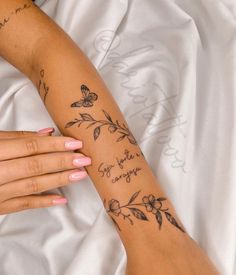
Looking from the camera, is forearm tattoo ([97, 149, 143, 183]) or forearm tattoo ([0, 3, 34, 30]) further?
forearm tattoo ([0, 3, 34, 30])

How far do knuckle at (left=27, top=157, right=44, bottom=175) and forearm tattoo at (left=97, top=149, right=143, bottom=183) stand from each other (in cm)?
12

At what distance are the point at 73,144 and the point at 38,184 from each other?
0.12 m

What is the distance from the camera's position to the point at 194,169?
2.85ft

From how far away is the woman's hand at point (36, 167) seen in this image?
82 centimetres

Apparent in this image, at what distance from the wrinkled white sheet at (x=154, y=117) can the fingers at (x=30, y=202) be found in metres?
0.02

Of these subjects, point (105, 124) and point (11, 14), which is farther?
point (11, 14)

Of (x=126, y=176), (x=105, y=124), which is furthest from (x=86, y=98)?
(x=126, y=176)

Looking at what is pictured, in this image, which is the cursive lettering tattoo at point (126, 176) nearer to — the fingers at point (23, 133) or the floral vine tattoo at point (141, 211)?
the floral vine tattoo at point (141, 211)

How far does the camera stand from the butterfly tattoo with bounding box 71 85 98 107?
0.83m

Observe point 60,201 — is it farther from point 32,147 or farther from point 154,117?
point 154,117

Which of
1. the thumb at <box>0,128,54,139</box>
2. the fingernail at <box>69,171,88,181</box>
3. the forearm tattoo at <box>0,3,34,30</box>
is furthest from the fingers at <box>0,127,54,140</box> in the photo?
the forearm tattoo at <box>0,3,34,30</box>

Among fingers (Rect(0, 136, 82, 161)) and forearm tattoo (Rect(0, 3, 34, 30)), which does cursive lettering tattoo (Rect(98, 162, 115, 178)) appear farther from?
forearm tattoo (Rect(0, 3, 34, 30))

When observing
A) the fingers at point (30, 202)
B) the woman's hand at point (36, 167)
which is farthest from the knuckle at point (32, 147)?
the fingers at point (30, 202)

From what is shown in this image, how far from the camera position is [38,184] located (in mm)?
858
